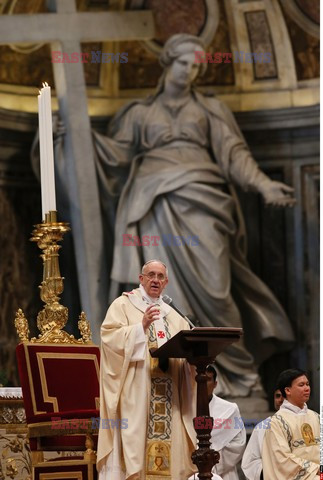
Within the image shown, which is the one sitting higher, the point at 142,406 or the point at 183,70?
the point at 183,70

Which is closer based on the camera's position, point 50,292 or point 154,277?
point 154,277

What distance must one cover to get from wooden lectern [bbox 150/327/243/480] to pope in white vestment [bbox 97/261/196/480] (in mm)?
385

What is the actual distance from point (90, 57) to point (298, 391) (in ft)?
17.3

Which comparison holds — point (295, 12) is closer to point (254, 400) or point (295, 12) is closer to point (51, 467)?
point (254, 400)

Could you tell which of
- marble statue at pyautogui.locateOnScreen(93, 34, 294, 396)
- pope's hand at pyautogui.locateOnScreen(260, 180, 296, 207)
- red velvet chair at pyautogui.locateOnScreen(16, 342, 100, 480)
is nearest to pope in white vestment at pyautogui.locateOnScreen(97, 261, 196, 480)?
red velvet chair at pyautogui.locateOnScreen(16, 342, 100, 480)

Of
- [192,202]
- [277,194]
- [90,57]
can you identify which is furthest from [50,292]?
[90,57]

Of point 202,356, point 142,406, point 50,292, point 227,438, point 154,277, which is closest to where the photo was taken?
point 202,356

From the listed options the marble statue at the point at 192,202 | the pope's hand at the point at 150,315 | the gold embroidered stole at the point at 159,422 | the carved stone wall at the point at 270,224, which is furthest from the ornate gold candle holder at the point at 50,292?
the carved stone wall at the point at 270,224

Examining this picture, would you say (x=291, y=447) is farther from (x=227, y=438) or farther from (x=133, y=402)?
(x=133, y=402)

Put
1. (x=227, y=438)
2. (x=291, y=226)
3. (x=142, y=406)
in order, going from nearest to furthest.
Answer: (x=142, y=406) → (x=227, y=438) → (x=291, y=226)

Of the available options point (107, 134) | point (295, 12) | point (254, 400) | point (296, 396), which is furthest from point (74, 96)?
point (296, 396)

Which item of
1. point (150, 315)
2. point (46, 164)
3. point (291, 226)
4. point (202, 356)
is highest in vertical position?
point (46, 164)

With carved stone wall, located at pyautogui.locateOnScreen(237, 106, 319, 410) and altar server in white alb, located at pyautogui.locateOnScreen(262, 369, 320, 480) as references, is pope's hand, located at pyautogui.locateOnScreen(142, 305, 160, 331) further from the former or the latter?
carved stone wall, located at pyautogui.locateOnScreen(237, 106, 319, 410)

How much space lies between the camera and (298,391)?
6945 millimetres
